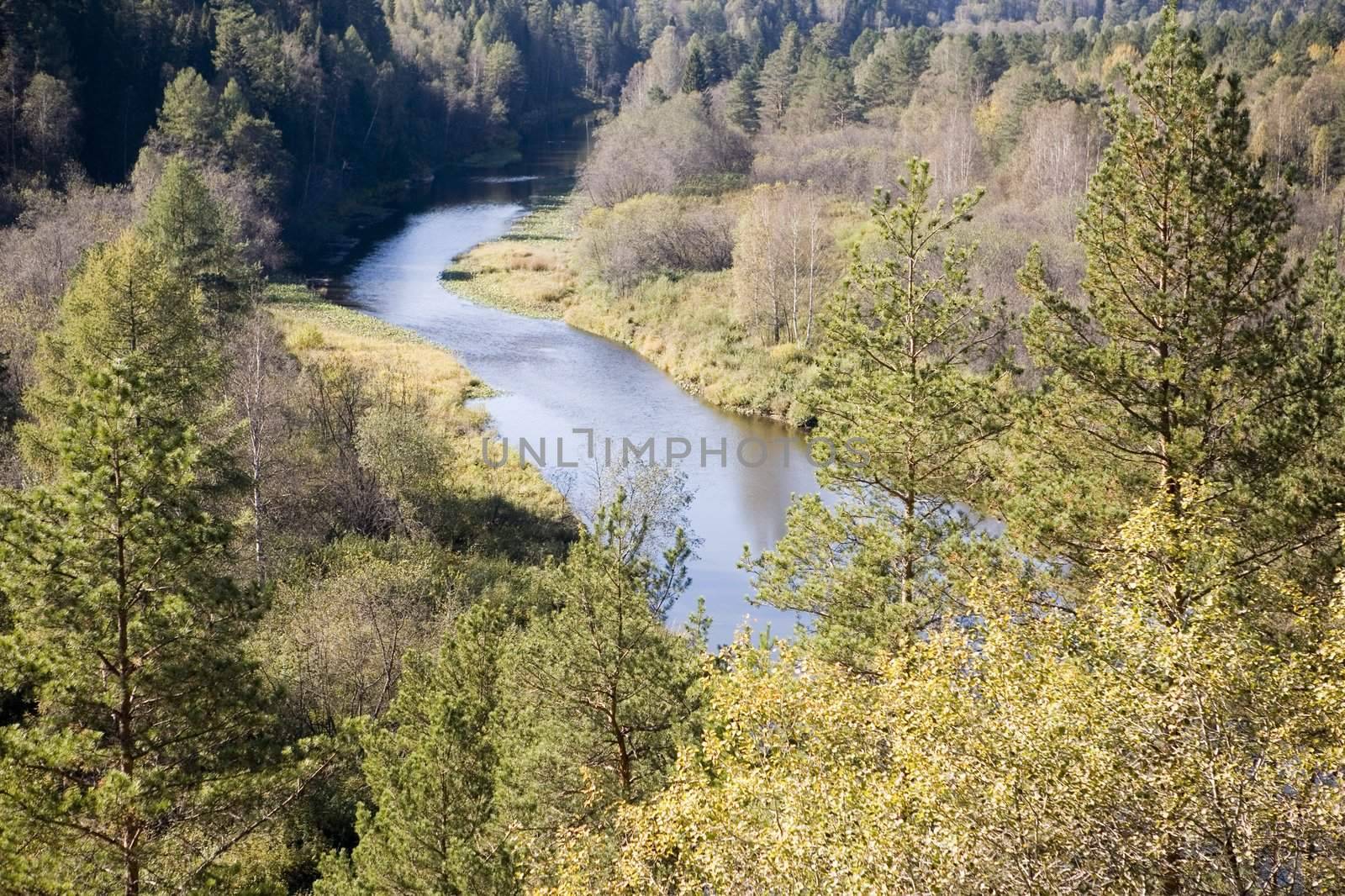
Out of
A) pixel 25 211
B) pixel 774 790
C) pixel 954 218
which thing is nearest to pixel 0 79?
pixel 25 211

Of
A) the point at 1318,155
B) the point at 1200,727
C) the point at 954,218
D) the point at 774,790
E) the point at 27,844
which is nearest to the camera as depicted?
the point at 1200,727

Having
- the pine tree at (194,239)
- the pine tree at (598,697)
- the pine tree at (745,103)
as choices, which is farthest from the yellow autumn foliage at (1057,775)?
the pine tree at (745,103)

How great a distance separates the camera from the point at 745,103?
86.7 metres

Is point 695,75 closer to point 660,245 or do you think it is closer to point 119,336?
point 660,245

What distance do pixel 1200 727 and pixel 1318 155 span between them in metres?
56.9

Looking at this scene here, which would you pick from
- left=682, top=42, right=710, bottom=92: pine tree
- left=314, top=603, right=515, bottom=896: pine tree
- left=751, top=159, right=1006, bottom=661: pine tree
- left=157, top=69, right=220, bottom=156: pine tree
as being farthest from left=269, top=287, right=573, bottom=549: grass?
left=682, top=42, right=710, bottom=92: pine tree

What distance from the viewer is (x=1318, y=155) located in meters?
54.2

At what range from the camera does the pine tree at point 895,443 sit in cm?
1605

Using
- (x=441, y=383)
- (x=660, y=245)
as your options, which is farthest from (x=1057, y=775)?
(x=660, y=245)

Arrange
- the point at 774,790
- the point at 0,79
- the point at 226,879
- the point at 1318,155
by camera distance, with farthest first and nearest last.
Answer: the point at 0,79 → the point at 1318,155 → the point at 226,879 → the point at 774,790

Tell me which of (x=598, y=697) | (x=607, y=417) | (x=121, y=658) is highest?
(x=121, y=658)

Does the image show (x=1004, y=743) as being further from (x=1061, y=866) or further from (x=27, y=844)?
(x=27, y=844)

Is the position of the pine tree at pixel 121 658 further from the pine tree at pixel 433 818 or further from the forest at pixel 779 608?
the pine tree at pixel 433 818

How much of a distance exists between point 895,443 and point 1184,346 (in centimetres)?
418
